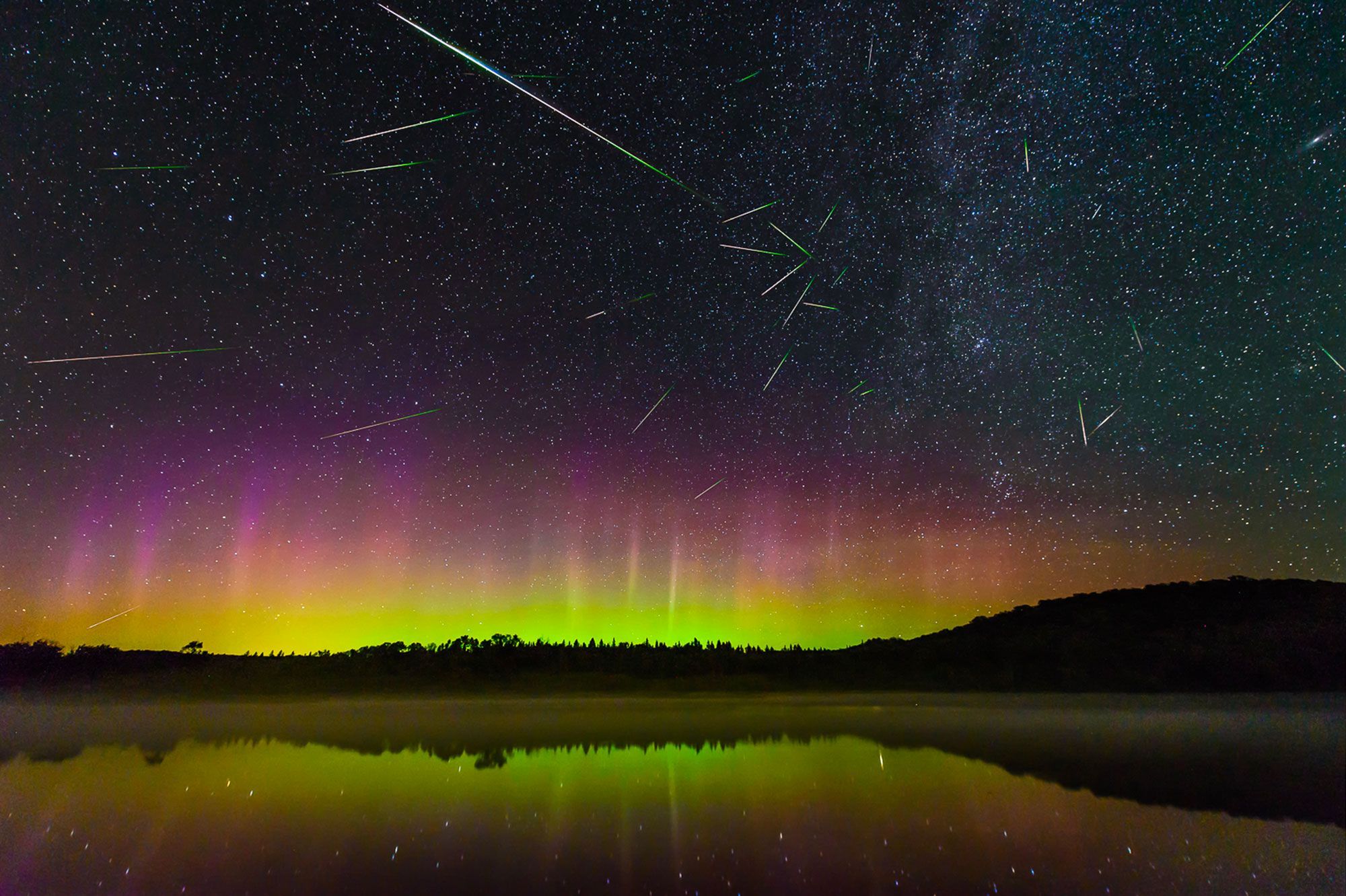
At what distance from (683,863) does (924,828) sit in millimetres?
3749

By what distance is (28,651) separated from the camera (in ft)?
162

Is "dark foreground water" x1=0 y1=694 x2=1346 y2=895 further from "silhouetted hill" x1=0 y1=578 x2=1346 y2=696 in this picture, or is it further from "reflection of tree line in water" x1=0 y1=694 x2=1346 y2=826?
"silhouetted hill" x1=0 y1=578 x2=1346 y2=696

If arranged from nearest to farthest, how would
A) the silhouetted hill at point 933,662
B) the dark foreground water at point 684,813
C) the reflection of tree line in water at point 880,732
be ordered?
1. the dark foreground water at point 684,813
2. the reflection of tree line in water at point 880,732
3. the silhouetted hill at point 933,662

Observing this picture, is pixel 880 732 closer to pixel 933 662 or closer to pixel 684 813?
pixel 684 813

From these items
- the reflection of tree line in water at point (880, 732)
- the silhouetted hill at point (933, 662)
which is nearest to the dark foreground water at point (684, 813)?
the reflection of tree line in water at point (880, 732)

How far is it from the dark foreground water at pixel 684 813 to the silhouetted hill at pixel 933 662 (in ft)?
68.8

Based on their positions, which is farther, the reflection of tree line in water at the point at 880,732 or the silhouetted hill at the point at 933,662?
the silhouetted hill at the point at 933,662

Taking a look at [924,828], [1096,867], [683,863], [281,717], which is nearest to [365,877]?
[683,863]

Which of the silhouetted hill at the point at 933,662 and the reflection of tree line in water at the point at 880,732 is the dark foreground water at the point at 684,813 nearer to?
the reflection of tree line in water at the point at 880,732

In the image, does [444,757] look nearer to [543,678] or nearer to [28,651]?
[543,678]

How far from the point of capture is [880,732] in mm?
20688

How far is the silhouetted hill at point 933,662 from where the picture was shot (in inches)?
1481

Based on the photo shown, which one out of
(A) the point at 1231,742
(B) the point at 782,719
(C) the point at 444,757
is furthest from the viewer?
(B) the point at 782,719

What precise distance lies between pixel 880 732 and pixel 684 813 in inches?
548
